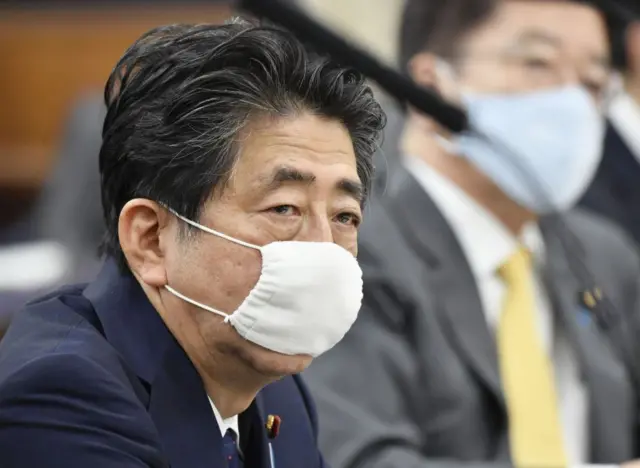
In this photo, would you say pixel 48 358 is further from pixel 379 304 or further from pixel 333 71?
pixel 379 304

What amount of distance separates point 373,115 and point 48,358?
0.41 metres

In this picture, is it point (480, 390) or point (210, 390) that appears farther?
point (480, 390)

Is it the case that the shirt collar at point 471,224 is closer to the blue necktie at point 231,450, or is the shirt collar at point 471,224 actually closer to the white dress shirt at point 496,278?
the white dress shirt at point 496,278

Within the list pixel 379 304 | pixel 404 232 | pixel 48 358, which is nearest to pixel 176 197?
pixel 48 358

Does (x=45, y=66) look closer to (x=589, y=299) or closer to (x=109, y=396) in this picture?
(x=589, y=299)

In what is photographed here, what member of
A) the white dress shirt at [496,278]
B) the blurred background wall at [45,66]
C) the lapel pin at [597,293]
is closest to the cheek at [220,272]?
the white dress shirt at [496,278]

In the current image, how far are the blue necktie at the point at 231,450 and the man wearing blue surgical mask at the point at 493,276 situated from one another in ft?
1.91

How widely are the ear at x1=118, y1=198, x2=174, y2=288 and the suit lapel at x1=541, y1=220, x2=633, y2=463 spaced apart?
117 centimetres

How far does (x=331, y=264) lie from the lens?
132cm

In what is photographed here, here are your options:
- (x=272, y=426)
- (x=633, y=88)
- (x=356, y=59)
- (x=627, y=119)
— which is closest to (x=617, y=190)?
(x=627, y=119)

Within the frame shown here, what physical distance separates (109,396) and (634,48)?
7.86 feet

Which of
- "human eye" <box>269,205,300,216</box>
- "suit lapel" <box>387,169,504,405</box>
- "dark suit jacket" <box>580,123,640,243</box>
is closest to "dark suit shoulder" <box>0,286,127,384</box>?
"human eye" <box>269,205,300,216</box>

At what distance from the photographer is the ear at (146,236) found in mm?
1334

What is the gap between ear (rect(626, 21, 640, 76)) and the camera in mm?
2979
